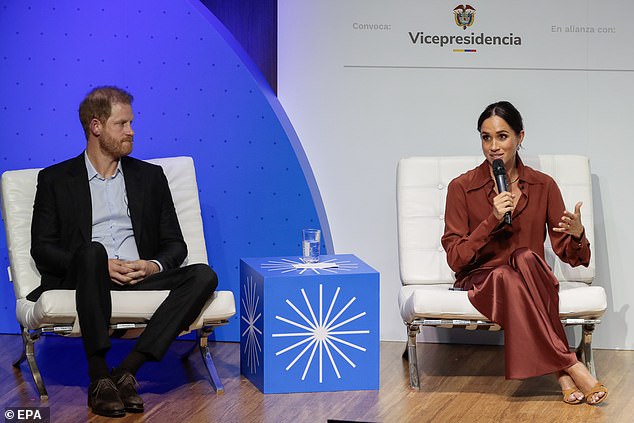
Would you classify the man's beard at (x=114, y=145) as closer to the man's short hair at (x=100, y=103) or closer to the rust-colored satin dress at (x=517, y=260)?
the man's short hair at (x=100, y=103)

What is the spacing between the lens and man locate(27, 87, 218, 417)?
153 inches

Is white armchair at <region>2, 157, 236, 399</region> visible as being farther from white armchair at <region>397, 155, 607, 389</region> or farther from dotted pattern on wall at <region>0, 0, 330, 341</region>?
white armchair at <region>397, 155, 607, 389</region>

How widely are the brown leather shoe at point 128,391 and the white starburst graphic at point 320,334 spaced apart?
0.58 metres

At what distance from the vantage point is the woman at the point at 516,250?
391cm

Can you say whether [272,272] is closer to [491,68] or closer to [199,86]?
[199,86]

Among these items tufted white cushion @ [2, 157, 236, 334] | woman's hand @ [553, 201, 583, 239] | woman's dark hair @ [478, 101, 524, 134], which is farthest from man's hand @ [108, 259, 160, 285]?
woman's hand @ [553, 201, 583, 239]

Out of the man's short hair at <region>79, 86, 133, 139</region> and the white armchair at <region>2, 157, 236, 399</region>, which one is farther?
the man's short hair at <region>79, 86, 133, 139</region>

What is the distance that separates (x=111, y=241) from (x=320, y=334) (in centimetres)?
98

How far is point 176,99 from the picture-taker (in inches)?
196

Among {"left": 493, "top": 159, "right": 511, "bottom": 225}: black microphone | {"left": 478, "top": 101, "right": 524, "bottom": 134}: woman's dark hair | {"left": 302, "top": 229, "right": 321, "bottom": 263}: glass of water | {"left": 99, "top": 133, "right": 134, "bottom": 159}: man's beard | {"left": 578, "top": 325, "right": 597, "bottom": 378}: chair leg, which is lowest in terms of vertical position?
{"left": 578, "top": 325, "right": 597, "bottom": 378}: chair leg

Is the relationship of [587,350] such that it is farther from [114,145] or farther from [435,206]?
[114,145]

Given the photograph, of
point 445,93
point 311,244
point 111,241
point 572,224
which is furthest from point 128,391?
point 445,93

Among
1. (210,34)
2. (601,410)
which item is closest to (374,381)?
(601,410)

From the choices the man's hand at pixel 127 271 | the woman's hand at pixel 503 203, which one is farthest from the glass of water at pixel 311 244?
the woman's hand at pixel 503 203
